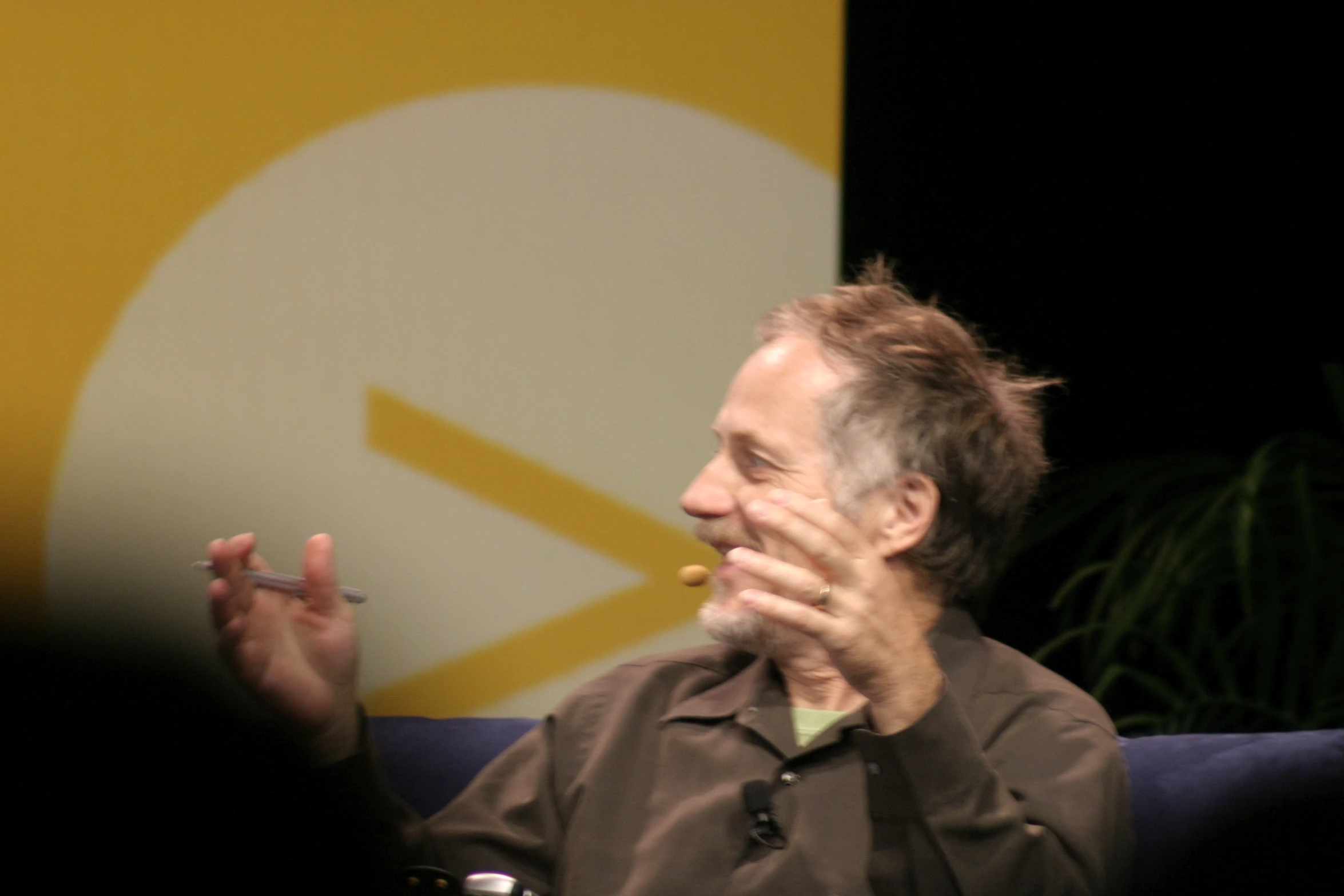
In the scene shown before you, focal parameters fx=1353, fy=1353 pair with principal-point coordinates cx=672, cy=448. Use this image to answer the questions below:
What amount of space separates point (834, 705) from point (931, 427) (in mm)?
348

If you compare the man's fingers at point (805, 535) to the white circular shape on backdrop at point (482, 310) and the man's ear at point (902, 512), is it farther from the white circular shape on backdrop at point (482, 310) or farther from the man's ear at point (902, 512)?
the white circular shape on backdrop at point (482, 310)

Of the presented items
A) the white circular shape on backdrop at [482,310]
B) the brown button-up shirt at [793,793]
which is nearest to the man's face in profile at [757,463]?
the brown button-up shirt at [793,793]

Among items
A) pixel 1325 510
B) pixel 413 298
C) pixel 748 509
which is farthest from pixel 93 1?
pixel 1325 510

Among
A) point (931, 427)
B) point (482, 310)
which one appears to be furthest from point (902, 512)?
point (482, 310)

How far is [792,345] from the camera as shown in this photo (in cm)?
166

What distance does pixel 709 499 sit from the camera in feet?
5.32

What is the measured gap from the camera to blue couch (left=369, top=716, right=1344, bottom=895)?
1.50 metres

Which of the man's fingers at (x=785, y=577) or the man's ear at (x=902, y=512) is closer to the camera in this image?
the man's fingers at (x=785, y=577)

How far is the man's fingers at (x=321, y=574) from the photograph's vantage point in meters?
1.24

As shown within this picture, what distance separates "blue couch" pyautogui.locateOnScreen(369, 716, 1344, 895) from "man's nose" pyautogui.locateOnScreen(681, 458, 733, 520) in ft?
1.65

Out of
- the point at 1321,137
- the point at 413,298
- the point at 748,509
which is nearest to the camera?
the point at 748,509

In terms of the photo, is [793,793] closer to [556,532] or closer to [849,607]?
[849,607]

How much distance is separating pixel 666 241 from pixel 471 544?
0.65 m

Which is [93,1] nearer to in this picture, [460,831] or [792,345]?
[792,345]
